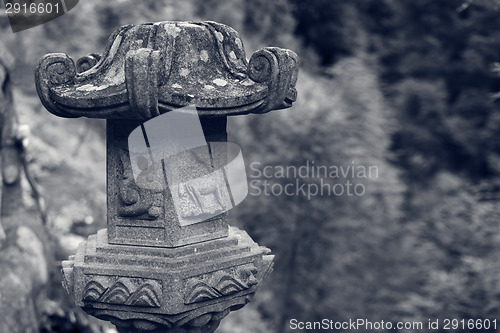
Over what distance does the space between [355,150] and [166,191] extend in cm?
514

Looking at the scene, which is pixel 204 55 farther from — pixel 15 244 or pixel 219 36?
pixel 15 244

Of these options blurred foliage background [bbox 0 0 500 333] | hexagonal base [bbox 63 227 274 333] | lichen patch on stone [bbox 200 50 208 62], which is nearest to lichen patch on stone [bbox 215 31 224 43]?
lichen patch on stone [bbox 200 50 208 62]

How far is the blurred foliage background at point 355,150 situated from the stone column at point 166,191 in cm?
255

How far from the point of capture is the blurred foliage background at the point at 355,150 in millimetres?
6664

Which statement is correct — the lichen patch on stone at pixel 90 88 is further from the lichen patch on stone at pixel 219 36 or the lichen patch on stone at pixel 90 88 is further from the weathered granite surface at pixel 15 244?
the weathered granite surface at pixel 15 244

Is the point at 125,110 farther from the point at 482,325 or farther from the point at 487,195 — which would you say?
the point at 487,195

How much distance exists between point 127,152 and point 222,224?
24.0 inches

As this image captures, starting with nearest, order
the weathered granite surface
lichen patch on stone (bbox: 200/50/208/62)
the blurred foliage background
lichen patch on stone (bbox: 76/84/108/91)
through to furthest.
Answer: lichen patch on stone (bbox: 76/84/108/91), lichen patch on stone (bbox: 200/50/208/62), the weathered granite surface, the blurred foliage background

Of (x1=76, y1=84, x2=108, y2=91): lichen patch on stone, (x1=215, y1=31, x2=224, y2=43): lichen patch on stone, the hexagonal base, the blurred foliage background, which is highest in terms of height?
(x1=215, y1=31, x2=224, y2=43): lichen patch on stone

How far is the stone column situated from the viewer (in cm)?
262

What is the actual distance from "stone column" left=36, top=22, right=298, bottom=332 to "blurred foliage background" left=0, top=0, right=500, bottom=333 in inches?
100

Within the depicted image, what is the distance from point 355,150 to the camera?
24.9 ft

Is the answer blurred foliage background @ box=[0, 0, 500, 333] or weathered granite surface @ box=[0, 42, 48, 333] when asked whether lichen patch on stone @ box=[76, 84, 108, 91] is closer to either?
weathered granite surface @ box=[0, 42, 48, 333]

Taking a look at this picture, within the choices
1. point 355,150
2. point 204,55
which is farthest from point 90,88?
point 355,150
